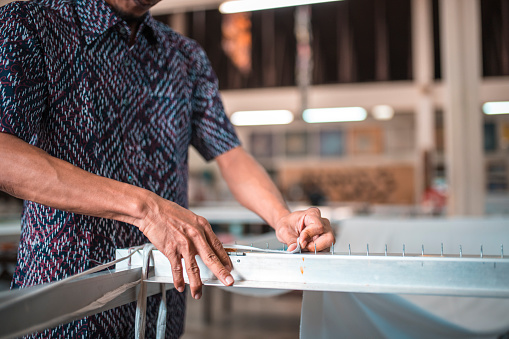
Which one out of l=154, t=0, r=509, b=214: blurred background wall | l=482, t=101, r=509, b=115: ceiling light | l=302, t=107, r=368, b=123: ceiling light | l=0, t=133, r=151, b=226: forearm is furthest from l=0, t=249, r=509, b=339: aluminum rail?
l=482, t=101, r=509, b=115: ceiling light

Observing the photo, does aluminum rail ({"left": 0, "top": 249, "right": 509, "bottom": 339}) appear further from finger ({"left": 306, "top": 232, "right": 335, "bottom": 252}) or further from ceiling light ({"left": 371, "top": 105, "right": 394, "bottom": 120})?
ceiling light ({"left": 371, "top": 105, "right": 394, "bottom": 120})

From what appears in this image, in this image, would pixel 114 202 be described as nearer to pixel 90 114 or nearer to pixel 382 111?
pixel 90 114

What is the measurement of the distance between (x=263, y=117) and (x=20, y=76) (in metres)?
7.97

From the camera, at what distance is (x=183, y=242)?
2.18 feet

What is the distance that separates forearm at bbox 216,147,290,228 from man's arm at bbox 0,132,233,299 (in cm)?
36

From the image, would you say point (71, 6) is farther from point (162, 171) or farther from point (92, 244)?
point (92, 244)

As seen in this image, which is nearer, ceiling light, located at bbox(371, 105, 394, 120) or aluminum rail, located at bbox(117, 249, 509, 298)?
aluminum rail, located at bbox(117, 249, 509, 298)

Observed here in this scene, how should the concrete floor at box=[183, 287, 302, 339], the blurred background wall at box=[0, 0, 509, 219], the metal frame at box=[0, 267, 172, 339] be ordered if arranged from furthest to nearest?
the blurred background wall at box=[0, 0, 509, 219] → the concrete floor at box=[183, 287, 302, 339] → the metal frame at box=[0, 267, 172, 339]

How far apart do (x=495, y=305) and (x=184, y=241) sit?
3.69 ft

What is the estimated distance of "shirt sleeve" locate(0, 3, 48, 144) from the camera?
2.30ft

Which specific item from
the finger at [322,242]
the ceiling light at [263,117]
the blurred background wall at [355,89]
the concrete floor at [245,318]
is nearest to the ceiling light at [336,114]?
the blurred background wall at [355,89]

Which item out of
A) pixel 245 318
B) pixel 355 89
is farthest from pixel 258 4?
pixel 355 89

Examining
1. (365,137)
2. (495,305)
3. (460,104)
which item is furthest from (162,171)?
(365,137)

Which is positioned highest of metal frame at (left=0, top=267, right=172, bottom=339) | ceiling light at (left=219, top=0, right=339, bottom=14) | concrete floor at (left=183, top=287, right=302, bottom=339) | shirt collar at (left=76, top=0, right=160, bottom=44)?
ceiling light at (left=219, top=0, right=339, bottom=14)
